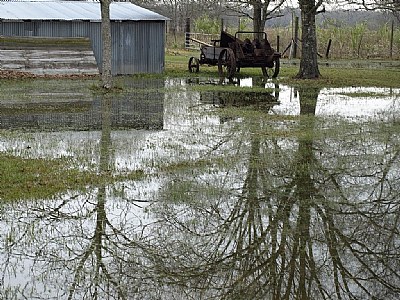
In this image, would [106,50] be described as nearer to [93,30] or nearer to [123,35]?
[93,30]

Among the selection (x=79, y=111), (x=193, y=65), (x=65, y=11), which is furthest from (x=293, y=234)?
(x=65, y=11)

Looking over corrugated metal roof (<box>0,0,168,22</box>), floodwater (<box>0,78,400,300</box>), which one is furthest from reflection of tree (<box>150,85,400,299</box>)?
corrugated metal roof (<box>0,0,168,22</box>)

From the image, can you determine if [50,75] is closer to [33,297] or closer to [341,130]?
[341,130]

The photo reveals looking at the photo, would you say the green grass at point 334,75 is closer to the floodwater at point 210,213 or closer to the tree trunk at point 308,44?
the tree trunk at point 308,44

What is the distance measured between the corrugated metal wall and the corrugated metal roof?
0.22 meters

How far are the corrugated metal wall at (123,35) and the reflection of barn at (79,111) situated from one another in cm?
634

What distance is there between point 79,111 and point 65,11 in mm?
11698

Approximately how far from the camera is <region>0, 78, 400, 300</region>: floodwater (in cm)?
508

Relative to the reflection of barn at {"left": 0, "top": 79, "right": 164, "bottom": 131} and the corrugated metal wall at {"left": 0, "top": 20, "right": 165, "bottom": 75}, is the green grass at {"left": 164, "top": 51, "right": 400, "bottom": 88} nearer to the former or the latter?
the corrugated metal wall at {"left": 0, "top": 20, "right": 165, "bottom": 75}

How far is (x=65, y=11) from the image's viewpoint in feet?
80.7

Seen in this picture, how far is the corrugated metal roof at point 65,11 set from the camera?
76.7ft

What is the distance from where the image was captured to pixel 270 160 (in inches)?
360

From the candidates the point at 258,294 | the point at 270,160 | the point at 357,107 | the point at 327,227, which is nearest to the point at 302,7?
the point at 357,107

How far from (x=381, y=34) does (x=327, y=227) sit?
114ft
